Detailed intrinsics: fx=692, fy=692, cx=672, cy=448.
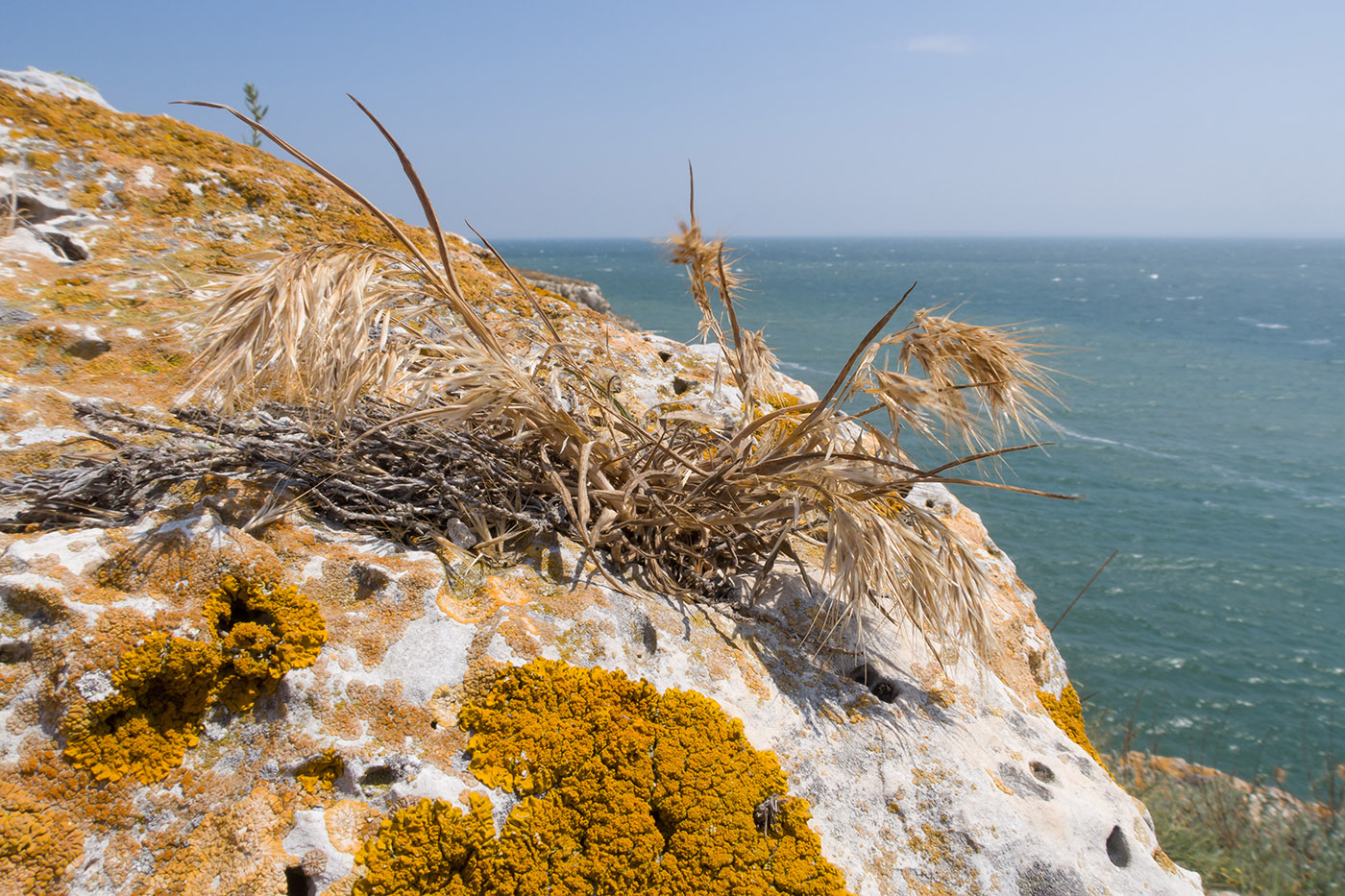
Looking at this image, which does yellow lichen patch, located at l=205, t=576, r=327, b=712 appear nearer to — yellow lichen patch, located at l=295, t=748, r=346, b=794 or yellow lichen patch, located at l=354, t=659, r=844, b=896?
yellow lichen patch, located at l=295, t=748, r=346, b=794

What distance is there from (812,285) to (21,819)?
303 ft

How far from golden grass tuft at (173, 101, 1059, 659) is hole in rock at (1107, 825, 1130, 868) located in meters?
0.81

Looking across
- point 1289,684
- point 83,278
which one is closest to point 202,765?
point 83,278

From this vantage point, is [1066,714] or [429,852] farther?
[1066,714]

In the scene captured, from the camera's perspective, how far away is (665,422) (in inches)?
132

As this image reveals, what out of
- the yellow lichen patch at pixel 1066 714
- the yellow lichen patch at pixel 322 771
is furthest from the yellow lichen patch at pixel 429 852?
the yellow lichen patch at pixel 1066 714

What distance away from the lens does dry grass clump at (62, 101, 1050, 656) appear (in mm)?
2461

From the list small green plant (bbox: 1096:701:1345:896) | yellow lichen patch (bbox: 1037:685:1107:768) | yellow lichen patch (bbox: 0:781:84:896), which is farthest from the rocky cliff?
small green plant (bbox: 1096:701:1345:896)

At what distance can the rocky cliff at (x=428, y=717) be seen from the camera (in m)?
1.92

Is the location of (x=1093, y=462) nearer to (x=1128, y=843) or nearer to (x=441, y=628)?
(x=1128, y=843)

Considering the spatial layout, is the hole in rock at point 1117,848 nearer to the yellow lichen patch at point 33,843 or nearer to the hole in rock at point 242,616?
the hole in rock at point 242,616

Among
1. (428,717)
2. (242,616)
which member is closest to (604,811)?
(428,717)

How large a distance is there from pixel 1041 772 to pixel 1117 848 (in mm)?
324

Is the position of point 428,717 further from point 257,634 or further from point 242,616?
point 242,616
